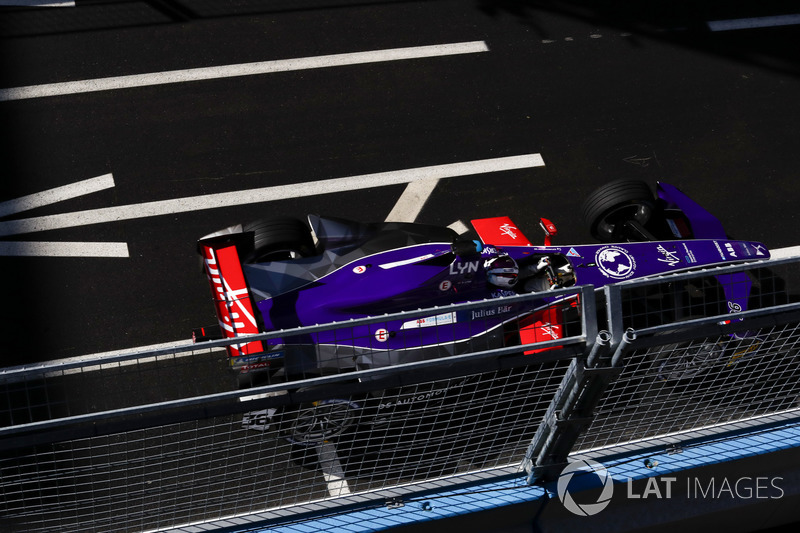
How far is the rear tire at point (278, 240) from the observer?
285 inches

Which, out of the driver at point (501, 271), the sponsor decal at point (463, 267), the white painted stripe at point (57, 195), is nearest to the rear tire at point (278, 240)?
the sponsor decal at point (463, 267)

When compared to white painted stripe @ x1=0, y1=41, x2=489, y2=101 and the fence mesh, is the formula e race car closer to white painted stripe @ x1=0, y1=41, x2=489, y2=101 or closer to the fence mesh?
the fence mesh

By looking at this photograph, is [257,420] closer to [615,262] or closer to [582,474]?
[582,474]

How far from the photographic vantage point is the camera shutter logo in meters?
4.47

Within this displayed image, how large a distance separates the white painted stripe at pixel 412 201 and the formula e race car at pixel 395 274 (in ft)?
3.60

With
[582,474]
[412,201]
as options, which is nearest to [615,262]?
[412,201]

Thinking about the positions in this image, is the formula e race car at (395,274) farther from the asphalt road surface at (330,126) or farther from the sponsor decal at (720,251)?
the asphalt road surface at (330,126)

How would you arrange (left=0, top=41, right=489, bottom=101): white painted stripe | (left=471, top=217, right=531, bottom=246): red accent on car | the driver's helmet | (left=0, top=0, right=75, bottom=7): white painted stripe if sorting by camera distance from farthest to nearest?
(left=0, top=0, right=75, bottom=7): white painted stripe
(left=0, top=41, right=489, bottom=101): white painted stripe
(left=471, top=217, right=531, bottom=246): red accent on car
the driver's helmet

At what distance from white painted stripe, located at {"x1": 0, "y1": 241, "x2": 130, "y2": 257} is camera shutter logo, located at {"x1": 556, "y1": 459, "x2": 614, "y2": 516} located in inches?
203

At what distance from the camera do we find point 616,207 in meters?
7.69

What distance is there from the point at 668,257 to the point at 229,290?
383 cm

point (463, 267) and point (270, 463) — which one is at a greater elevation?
point (463, 267)

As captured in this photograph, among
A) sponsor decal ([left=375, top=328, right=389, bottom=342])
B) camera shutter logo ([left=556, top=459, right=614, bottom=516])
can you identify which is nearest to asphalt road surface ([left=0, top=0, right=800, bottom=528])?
sponsor decal ([left=375, top=328, right=389, bottom=342])

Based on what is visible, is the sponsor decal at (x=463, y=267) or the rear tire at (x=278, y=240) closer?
the sponsor decal at (x=463, y=267)
